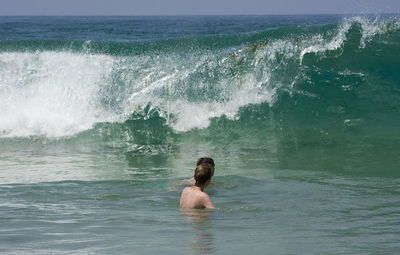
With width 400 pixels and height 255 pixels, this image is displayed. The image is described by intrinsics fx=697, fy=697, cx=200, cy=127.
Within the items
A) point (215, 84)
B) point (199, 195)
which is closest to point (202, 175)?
point (199, 195)

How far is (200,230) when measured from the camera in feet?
20.1

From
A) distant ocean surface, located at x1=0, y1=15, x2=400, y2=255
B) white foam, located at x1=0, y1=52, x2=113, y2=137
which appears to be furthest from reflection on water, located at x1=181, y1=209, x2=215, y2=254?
white foam, located at x1=0, y1=52, x2=113, y2=137

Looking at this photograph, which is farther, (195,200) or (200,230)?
(195,200)

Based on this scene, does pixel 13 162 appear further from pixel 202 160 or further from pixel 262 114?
pixel 262 114

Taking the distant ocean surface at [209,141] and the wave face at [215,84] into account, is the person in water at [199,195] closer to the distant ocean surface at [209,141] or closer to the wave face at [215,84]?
the distant ocean surface at [209,141]

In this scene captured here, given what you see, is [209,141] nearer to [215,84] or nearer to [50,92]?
[215,84]

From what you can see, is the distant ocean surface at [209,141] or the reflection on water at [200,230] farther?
the distant ocean surface at [209,141]

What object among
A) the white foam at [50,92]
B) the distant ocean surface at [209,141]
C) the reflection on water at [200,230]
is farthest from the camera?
the white foam at [50,92]

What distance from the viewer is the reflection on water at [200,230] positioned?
5.43 m

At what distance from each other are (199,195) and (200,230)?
1.13 m

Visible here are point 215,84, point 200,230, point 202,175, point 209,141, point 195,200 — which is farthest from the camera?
point 215,84

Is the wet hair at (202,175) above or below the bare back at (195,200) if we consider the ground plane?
above

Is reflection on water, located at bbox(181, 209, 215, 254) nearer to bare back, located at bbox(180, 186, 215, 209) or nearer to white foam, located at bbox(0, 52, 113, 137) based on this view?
bare back, located at bbox(180, 186, 215, 209)

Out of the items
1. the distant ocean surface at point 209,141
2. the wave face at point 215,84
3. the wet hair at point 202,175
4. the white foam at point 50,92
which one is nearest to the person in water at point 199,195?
the wet hair at point 202,175
